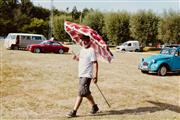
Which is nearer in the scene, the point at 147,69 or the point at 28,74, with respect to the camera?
the point at 28,74

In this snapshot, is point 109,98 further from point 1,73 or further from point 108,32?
point 108,32

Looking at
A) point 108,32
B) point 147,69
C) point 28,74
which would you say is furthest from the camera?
point 108,32

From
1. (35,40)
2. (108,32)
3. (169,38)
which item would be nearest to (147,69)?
(35,40)

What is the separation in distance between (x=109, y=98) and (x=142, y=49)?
4739 centimetres

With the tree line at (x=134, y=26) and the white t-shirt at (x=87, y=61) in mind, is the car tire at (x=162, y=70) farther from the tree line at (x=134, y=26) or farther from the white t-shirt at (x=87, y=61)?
the tree line at (x=134, y=26)

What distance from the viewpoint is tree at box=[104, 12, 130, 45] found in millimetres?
64938

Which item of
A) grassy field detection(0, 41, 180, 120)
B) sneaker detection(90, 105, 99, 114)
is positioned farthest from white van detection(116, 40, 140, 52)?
sneaker detection(90, 105, 99, 114)

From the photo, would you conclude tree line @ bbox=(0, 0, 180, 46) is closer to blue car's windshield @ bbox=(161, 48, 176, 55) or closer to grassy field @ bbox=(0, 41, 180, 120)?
blue car's windshield @ bbox=(161, 48, 176, 55)

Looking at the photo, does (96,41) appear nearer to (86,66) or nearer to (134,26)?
(86,66)

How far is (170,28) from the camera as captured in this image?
58094mm

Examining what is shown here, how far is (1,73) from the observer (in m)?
18.3

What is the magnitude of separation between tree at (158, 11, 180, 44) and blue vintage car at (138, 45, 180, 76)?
3709cm

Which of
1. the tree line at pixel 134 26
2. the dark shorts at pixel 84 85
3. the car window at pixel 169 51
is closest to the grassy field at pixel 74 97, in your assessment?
the dark shorts at pixel 84 85

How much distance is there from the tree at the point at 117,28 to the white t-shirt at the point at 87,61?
55.4 m
